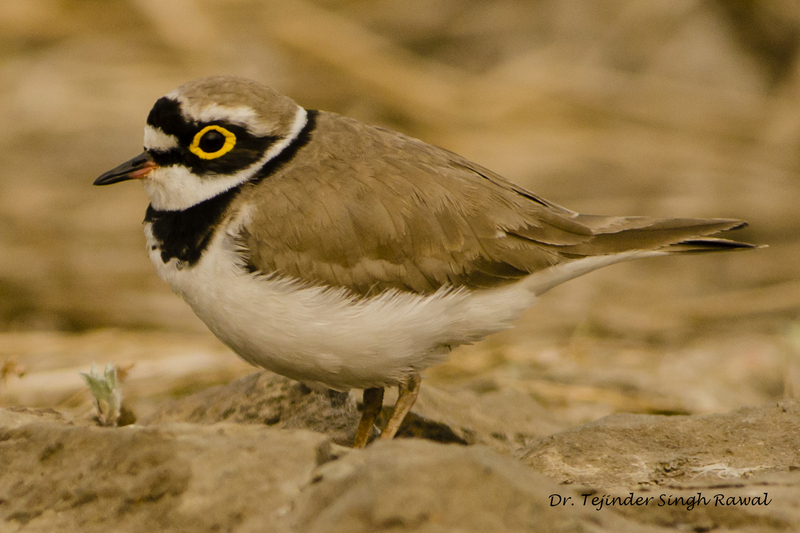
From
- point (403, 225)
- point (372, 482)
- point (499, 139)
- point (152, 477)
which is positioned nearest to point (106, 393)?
point (152, 477)

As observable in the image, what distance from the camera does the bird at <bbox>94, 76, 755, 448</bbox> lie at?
3.64 m

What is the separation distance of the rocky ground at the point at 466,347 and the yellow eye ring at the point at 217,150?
1.20m

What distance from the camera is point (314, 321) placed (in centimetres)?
361

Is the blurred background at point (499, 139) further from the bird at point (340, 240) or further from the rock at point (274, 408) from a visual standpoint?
the bird at point (340, 240)

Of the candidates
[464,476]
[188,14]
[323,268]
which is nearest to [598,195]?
[188,14]

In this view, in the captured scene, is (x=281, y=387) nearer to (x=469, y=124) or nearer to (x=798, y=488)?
(x=798, y=488)

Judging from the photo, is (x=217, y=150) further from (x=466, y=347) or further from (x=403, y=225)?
(x=466, y=347)

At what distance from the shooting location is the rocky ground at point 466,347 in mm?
2707

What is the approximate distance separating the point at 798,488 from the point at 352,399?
2226mm

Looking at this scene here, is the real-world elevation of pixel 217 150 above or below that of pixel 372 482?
above

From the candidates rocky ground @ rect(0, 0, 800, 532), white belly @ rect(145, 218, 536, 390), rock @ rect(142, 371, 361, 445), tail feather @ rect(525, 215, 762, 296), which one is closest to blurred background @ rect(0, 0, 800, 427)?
rocky ground @ rect(0, 0, 800, 532)

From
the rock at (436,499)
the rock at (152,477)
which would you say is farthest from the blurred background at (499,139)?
the rock at (436,499)

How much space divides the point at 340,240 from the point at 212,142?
29.0 inches

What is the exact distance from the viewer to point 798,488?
2.86 m
